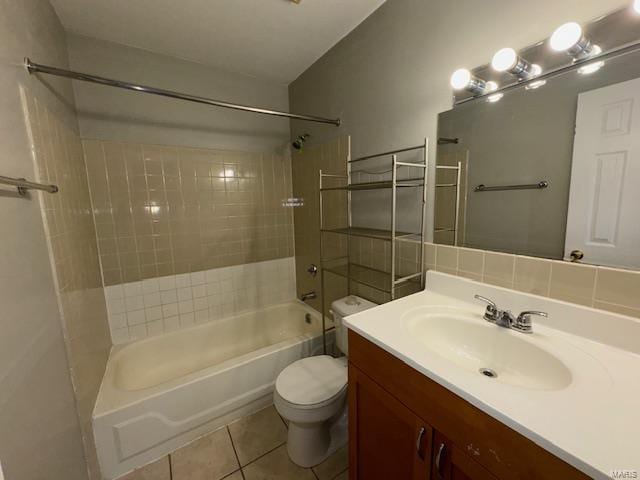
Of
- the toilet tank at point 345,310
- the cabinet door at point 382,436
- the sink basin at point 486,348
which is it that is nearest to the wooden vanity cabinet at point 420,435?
the cabinet door at point 382,436

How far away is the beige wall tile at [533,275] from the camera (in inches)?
35.2

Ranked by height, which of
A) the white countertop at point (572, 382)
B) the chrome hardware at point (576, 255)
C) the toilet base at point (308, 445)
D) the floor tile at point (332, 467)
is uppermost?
the chrome hardware at point (576, 255)

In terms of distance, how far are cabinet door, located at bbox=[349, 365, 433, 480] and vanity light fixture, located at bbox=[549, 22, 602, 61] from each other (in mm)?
1191

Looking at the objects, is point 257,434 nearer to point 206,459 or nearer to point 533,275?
point 206,459

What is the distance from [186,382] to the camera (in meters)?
1.42

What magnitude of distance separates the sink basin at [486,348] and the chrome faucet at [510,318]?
2cm

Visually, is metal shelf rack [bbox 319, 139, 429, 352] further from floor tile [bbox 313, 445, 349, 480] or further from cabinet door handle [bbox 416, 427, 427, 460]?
floor tile [bbox 313, 445, 349, 480]

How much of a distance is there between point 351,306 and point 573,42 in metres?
1.37

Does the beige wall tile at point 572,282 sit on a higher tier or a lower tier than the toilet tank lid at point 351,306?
higher

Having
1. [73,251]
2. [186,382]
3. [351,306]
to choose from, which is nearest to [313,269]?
[351,306]

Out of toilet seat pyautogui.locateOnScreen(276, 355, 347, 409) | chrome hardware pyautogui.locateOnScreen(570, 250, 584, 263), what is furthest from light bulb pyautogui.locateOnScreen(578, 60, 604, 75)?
toilet seat pyautogui.locateOnScreen(276, 355, 347, 409)

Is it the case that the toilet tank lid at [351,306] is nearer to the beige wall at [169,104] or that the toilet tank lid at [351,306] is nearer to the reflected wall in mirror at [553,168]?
the reflected wall in mirror at [553,168]

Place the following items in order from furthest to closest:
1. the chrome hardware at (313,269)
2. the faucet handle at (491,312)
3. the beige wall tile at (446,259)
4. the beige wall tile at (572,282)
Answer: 1. the chrome hardware at (313,269)
2. the beige wall tile at (446,259)
3. the faucet handle at (491,312)
4. the beige wall tile at (572,282)

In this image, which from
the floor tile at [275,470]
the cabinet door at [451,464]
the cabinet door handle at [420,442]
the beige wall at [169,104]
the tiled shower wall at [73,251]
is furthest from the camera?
the beige wall at [169,104]
